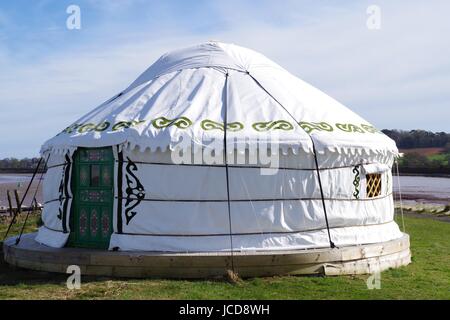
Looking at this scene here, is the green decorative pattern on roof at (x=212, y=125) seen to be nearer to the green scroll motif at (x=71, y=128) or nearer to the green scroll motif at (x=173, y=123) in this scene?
the green scroll motif at (x=173, y=123)

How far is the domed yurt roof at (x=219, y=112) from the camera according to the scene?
649cm

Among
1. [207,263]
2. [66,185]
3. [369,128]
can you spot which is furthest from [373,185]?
[66,185]

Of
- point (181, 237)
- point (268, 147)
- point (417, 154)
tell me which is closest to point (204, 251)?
point (181, 237)

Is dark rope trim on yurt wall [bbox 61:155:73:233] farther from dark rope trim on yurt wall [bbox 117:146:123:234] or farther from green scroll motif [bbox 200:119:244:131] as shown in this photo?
green scroll motif [bbox 200:119:244:131]

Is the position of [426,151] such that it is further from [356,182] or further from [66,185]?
[66,185]

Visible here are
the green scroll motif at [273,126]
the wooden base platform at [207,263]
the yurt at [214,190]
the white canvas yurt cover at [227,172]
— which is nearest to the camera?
the wooden base platform at [207,263]

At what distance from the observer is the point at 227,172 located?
6.48 meters

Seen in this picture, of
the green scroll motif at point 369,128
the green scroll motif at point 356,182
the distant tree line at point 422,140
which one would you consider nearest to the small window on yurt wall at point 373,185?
the green scroll motif at point 356,182

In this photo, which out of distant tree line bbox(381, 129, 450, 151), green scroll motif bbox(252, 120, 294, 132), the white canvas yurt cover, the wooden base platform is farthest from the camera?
distant tree line bbox(381, 129, 450, 151)

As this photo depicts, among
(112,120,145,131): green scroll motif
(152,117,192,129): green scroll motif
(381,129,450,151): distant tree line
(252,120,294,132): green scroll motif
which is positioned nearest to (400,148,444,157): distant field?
(381,129,450,151): distant tree line

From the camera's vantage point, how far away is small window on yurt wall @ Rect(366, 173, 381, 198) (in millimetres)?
7316

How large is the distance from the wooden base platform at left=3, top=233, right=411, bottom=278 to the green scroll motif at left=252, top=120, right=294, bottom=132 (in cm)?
136

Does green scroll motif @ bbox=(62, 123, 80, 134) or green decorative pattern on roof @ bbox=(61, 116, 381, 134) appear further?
green scroll motif @ bbox=(62, 123, 80, 134)

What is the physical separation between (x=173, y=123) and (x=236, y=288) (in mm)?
1943
